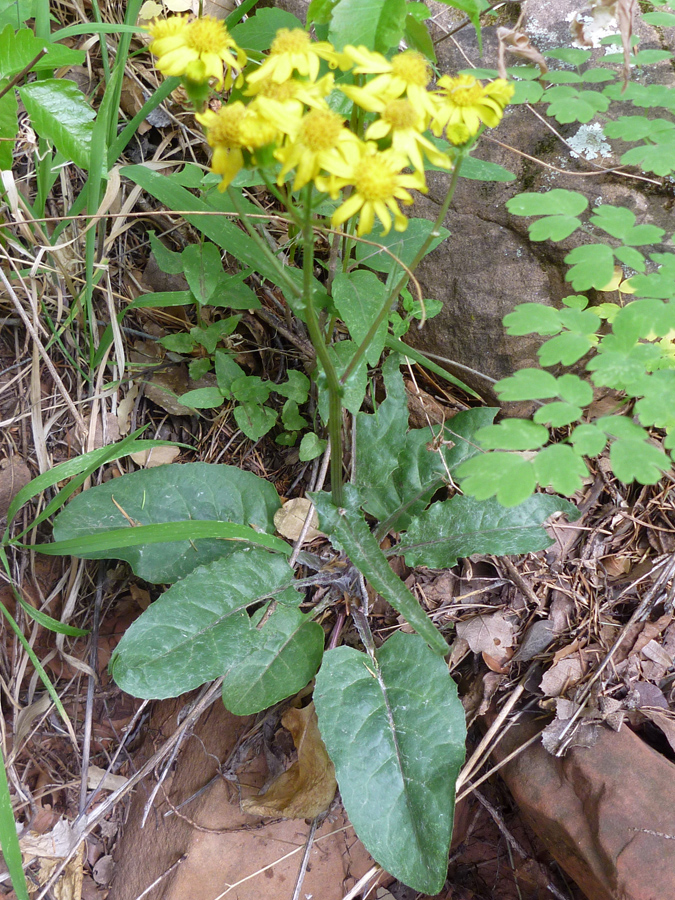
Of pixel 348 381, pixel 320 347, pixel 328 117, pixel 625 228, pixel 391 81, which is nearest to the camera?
pixel 328 117

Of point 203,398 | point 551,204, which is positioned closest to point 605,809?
point 551,204

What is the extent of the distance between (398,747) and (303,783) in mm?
324

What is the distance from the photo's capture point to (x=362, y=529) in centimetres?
168

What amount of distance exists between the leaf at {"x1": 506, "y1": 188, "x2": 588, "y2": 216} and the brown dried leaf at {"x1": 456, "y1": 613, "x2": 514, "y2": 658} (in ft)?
3.78

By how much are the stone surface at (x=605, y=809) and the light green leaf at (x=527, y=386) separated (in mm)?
1076

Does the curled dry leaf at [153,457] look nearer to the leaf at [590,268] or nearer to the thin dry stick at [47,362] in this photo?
the thin dry stick at [47,362]

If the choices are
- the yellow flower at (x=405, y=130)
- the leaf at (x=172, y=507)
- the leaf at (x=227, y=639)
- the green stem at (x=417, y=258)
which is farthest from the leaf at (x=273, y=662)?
the yellow flower at (x=405, y=130)

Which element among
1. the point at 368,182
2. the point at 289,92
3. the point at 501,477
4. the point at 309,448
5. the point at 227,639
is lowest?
the point at 227,639

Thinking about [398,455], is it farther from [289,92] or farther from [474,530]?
[289,92]

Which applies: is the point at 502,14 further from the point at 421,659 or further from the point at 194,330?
the point at 421,659

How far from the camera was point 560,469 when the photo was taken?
1.05 metres

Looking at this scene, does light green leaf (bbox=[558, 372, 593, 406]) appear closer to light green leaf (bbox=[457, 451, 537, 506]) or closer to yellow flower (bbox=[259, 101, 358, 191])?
light green leaf (bbox=[457, 451, 537, 506])

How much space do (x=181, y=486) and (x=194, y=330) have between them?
19.9 inches

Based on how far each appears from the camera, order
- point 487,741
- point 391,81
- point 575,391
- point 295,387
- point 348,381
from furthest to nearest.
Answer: point 295,387, point 487,741, point 348,381, point 575,391, point 391,81
